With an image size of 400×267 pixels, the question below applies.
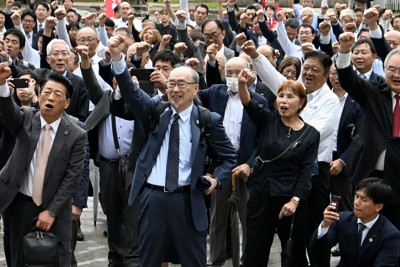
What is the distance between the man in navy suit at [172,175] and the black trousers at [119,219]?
1.79 meters

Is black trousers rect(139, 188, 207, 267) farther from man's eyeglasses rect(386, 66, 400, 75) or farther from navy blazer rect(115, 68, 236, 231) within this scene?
man's eyeglasses rect(386, 66, 400, 75)

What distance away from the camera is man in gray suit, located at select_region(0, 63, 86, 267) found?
7.59m

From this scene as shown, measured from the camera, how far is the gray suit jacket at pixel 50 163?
7.59m

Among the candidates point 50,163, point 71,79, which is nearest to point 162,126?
point 50,163

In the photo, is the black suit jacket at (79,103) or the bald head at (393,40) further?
the bald head at (393,40)

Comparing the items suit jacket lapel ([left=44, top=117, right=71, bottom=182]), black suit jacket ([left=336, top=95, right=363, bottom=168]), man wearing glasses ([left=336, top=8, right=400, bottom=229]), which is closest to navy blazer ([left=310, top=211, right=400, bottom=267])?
A: man wearing glasses ([left=336, top=8, right=400, bottom=229])

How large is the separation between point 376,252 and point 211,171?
4.96ft

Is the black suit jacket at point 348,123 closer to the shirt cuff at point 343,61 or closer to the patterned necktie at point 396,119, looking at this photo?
the patterned necktie at point 396,119

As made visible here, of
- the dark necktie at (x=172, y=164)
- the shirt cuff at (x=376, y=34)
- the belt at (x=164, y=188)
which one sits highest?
the shirt cuff at (x=376, y=34)

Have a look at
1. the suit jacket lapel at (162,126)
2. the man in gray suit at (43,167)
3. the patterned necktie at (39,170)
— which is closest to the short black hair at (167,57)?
the suit jacket lapel at (162,126)

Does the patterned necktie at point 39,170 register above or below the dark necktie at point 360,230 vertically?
above

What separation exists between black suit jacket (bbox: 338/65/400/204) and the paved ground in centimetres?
200

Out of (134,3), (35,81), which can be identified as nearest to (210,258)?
(35,81)

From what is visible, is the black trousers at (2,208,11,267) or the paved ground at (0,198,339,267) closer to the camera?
the black trousers at (2,208,11,267)
